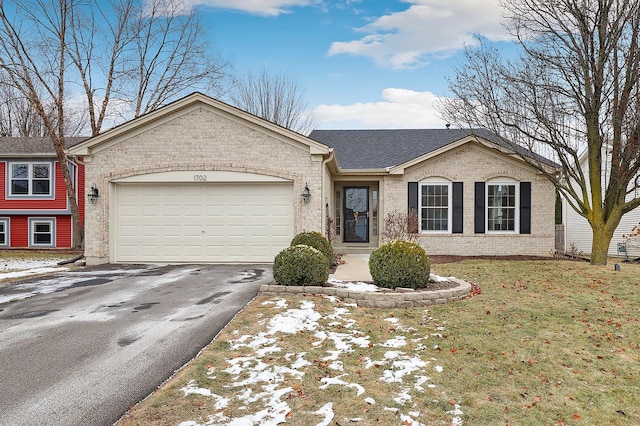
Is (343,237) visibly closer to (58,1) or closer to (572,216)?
(572,216)

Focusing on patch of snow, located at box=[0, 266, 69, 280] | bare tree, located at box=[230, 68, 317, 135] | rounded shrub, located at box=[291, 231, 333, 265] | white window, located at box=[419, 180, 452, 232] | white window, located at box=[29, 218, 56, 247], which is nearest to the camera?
patch of snow, located at box=[0, 266, 69, 280]

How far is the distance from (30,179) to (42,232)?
2.54m

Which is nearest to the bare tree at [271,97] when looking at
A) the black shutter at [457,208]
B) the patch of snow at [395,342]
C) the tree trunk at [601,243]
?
the black shutter at [457,208]

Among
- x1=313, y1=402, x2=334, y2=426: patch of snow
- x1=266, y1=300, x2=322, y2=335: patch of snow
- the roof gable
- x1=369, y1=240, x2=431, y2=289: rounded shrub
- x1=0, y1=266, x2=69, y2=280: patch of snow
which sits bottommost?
x1=313, y1=402, x2=334, y2=426: patch of snow

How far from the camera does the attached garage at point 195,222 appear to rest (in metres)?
12.9

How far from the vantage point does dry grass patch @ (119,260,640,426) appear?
12.4 feet

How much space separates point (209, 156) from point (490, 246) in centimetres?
1013

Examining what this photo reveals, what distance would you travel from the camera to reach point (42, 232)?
67.5 feet

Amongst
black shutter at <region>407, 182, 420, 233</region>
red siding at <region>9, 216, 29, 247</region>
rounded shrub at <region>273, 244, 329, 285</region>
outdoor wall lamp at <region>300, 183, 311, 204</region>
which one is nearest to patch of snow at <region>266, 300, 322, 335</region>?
rounded shrub at <region>273, 244, 329, 285</region>

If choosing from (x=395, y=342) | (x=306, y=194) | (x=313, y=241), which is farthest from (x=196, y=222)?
(x=395, y=342)

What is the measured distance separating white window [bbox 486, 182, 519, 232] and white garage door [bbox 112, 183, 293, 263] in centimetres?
767

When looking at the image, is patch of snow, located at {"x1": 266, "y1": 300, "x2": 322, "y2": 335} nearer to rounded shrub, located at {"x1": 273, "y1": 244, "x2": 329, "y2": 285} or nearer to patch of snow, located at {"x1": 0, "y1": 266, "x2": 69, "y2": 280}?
rounded shrub, located at {"x1": 273, "y1": 244, "x2": 329, "y2": 285}

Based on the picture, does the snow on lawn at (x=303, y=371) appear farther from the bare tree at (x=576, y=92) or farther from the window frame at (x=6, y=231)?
the window frame at (x=6, y=231)

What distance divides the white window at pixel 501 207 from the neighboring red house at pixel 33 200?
1829 centimetres
